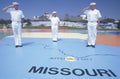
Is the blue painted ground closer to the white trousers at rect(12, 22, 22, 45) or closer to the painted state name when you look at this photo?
the painted state name

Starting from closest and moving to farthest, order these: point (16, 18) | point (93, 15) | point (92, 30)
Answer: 1. point (16, 18)
2. point (93, 15)
3. point (92, 30)

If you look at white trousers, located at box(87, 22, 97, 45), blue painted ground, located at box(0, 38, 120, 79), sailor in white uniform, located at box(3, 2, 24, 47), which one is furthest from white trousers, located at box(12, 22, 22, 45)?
white trousers, located at box(87, 22, 97, 45)

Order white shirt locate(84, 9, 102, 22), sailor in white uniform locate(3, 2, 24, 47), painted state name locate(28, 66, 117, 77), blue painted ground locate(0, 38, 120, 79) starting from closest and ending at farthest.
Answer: blue painted ground locate(0, 38, 120, 79) → painted state name locate(28, 66, 117, 77) → sailor in white uniform locate(3, 2, 24, 47) → white shirt locate(84, 9, 102, 22)

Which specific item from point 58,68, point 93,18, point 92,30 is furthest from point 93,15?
point 58,68

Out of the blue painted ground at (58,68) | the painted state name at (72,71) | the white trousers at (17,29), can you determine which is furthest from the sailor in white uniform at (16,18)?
the painted state name at (72,71)

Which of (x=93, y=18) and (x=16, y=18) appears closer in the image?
(x=16, y=18)

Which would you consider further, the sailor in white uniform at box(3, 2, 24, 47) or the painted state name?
the sailor in white uniform at box(3, 2, 24, 47)

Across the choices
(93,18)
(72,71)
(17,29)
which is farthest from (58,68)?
(93,18)

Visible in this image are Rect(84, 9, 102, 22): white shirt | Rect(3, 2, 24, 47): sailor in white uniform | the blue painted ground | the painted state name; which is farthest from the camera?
Rect(84, 9, 102, 22): white shirt

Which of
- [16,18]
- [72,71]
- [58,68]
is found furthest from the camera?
[16,18]

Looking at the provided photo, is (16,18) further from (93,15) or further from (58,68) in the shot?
(58,68)

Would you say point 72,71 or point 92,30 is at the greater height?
point 92,30

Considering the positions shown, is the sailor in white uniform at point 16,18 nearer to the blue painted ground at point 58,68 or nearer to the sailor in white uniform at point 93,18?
the blue painted ground at point 58,68

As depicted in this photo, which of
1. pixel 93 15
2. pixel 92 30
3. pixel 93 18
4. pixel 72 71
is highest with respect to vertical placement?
pixel 93 15
